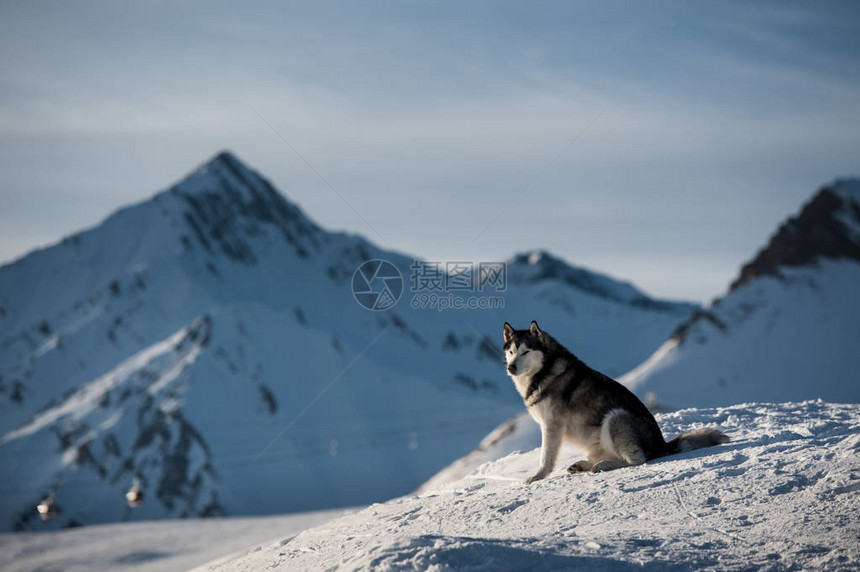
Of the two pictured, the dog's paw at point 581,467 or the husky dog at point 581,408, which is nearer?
the husky dog at point 581,408

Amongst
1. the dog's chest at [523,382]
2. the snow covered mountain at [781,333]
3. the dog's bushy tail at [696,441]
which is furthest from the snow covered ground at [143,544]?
the snow covered mountain at [781,333]

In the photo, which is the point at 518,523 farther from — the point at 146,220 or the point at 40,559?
the point at 146,220

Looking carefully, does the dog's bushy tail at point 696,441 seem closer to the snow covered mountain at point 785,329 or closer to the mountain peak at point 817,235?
the snow covered mountain at point 785,329

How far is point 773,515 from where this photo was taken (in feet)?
25.3

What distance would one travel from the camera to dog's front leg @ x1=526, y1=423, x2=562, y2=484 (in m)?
9.55

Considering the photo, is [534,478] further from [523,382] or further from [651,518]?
[651,518]

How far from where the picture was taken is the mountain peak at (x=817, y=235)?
83.2 meters

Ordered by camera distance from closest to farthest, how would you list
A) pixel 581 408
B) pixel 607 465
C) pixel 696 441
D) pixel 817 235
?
pixel 581 408
pixel 607 465
pixel 696 441
pixel 817 235

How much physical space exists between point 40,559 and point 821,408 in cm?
2694

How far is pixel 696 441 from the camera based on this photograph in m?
9.89

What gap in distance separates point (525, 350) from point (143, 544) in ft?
77.2

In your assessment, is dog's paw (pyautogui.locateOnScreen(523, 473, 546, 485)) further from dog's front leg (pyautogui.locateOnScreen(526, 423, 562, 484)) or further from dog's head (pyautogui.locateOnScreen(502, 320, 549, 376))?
dog's head (pyautogui.locateOnScreen(502, 320, 549, 376))

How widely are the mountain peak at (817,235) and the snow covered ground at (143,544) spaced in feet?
228

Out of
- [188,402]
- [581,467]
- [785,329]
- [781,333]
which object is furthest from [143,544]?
[188,402]
